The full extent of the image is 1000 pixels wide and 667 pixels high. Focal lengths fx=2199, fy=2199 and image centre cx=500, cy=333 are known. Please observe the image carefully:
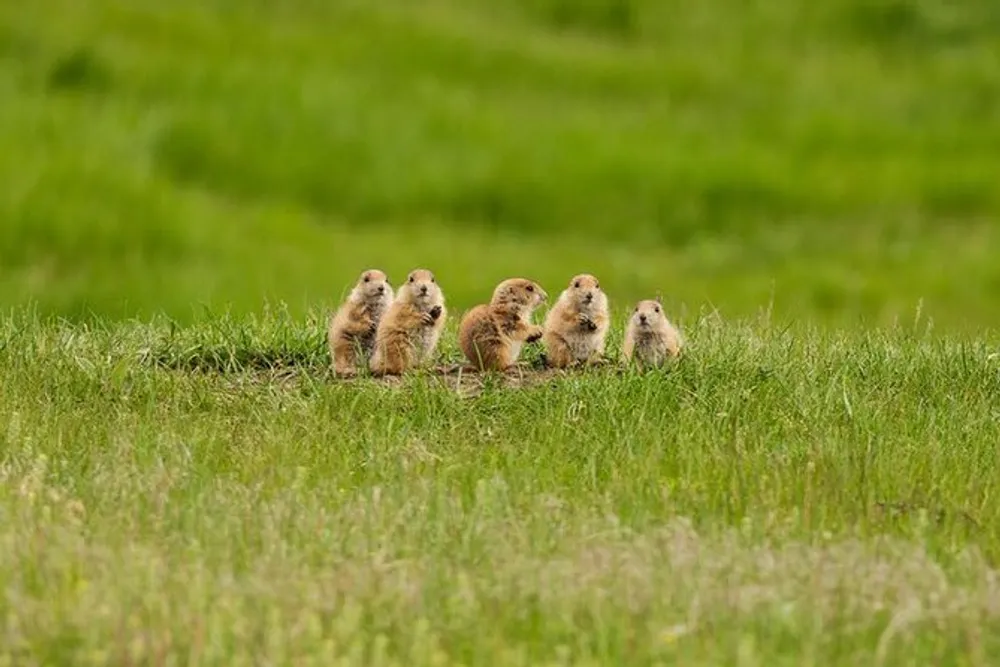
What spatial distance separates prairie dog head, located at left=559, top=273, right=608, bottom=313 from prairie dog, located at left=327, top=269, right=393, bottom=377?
102 cm

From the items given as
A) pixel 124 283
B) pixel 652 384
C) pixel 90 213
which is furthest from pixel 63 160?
pixel 652 384

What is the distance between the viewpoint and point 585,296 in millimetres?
12000

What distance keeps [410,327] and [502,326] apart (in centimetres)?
51

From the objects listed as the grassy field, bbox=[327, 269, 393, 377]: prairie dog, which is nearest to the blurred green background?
the grassy field

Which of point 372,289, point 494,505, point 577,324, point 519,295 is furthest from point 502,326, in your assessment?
point 494,505

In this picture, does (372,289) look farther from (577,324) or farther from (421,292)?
(577,324)

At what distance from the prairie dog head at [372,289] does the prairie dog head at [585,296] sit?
3.25 ft

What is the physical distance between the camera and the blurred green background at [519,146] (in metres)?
25.2

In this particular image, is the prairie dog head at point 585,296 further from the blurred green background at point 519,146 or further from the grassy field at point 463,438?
the blurred green background at point 519,146

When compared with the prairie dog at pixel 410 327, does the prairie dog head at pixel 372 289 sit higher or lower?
higher

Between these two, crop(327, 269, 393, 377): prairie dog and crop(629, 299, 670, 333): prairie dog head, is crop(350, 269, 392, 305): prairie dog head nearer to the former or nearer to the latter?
crop(327, 269, 393, 377): prairie dog

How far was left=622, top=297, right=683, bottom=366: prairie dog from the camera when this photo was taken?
1205cm

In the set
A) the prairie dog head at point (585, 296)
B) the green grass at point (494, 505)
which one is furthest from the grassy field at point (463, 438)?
the prairie dog head at point (585, 296)

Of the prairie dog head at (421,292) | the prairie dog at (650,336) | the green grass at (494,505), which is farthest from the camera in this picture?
the prairie dog at (650,336)
